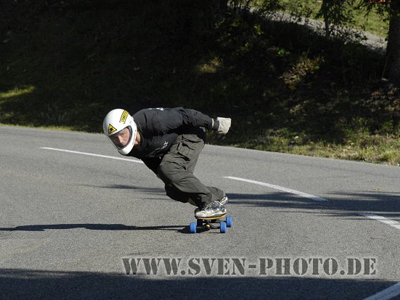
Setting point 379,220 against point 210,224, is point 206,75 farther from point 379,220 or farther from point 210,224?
point 210,224

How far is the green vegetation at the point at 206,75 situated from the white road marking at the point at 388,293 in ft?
29.3

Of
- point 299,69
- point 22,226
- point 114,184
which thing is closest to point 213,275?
point 22,226

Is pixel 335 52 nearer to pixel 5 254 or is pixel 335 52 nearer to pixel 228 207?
pixel 228 207

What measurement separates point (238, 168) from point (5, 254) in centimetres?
634

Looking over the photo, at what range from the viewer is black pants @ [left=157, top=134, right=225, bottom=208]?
746 cm

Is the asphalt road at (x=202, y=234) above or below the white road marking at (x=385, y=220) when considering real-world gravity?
below

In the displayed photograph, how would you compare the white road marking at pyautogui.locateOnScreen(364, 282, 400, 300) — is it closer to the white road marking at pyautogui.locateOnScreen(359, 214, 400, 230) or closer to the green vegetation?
the white road marking at pyautogui.locateOnScreen(359, 214, 400, 230)

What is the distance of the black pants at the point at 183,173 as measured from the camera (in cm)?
746

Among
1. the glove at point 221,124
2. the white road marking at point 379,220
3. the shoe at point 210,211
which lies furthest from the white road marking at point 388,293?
the glove at point 221,124

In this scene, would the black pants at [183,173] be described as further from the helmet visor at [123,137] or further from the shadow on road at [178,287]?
the shadow on road at [178,287]

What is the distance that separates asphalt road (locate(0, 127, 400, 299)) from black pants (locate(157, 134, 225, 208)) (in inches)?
16.1

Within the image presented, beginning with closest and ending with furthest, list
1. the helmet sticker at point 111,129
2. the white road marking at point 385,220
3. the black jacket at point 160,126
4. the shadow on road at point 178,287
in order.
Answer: the shadow on road at point 178,287 < the helmet sticker at point 111,129 < the black jacket at point 160,126 < the white road marking at point 385,220

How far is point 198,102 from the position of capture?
20.8m

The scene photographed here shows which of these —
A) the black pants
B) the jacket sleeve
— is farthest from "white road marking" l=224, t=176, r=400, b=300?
the jacket sleeve
